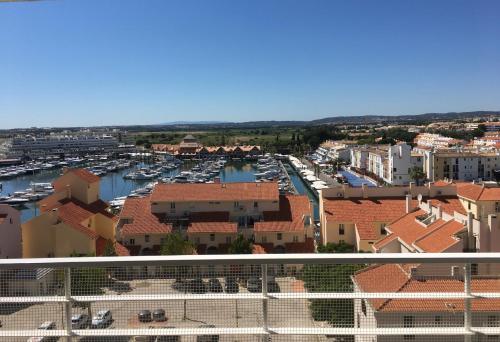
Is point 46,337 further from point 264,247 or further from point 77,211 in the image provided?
point 77,211

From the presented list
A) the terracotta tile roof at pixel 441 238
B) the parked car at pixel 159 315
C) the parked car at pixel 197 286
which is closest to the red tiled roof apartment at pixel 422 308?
the parked car at pixel 197 286

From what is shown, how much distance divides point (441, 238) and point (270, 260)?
8789 millimetres

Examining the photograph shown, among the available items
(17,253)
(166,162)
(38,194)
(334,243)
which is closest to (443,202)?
(334,243)

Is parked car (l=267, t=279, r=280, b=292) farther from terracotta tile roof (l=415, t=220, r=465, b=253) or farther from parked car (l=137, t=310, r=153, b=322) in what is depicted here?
terracotta tile roof (l=415, t=220, r=465, b=253)

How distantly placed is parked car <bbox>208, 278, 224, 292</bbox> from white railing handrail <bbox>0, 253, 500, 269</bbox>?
0.22 ft

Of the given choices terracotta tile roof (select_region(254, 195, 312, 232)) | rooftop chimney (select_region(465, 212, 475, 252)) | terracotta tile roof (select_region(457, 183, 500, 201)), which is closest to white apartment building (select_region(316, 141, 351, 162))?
terracotta tile roof (select_region(457, 183, 500, 201))

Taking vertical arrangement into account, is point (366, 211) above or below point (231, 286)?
below

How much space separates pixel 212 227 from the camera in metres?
13.6

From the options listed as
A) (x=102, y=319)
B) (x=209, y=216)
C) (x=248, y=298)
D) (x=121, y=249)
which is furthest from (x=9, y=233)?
(x=248, y=298)

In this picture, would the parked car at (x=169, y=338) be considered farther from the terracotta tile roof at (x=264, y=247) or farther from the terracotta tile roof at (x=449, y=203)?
the terracotta tile roof at (x=449, y=203)

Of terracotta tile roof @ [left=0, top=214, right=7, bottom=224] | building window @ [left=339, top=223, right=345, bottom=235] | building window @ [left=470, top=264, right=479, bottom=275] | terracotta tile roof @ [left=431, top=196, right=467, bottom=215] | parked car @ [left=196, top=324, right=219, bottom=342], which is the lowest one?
building window @ [left=339, top=223, right=345, bottom=235]

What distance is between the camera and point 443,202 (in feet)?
48.4

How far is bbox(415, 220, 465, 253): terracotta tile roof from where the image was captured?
8969mm

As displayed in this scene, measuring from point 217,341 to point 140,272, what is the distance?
0.32 metres
